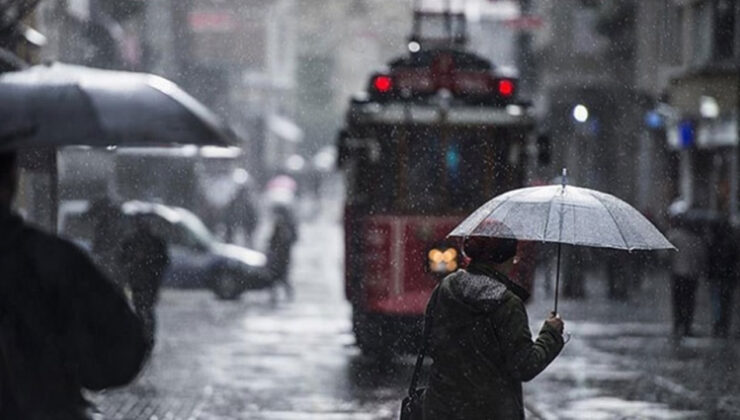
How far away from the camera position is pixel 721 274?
73.3ft

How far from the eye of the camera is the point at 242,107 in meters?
75.2

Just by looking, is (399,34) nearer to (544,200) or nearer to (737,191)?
(737,191)

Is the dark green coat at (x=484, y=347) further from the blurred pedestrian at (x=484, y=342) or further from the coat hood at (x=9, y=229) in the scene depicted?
the coat hood at (x=9, y=229)

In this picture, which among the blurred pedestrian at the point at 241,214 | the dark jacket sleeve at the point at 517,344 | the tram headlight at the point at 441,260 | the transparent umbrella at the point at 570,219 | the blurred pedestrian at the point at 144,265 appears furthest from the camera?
the blurred pedestrian at the point at 241,214

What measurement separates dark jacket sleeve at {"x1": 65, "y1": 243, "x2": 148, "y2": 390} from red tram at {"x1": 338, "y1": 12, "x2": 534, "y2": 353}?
13.2 metres

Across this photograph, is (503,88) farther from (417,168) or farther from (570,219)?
(570,219)

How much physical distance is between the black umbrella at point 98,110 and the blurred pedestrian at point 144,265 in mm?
9075

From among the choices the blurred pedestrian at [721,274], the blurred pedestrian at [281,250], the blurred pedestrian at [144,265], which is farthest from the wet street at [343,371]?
the blurred pedestrian at [281,250]

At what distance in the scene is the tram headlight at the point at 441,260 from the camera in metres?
18.3

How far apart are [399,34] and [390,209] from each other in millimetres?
72018

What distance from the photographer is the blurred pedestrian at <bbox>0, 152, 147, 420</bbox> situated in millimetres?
5199

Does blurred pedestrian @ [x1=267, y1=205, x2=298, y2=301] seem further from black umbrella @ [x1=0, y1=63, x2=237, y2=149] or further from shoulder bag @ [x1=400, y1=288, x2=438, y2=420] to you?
shoulder bag @ [x1=400, y1=288, x2=438, y2=420]

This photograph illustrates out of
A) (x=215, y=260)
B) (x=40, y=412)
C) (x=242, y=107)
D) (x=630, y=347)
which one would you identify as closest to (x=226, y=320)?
(x=215, y=260)

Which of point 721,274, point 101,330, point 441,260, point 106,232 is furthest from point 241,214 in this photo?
point 101,330
